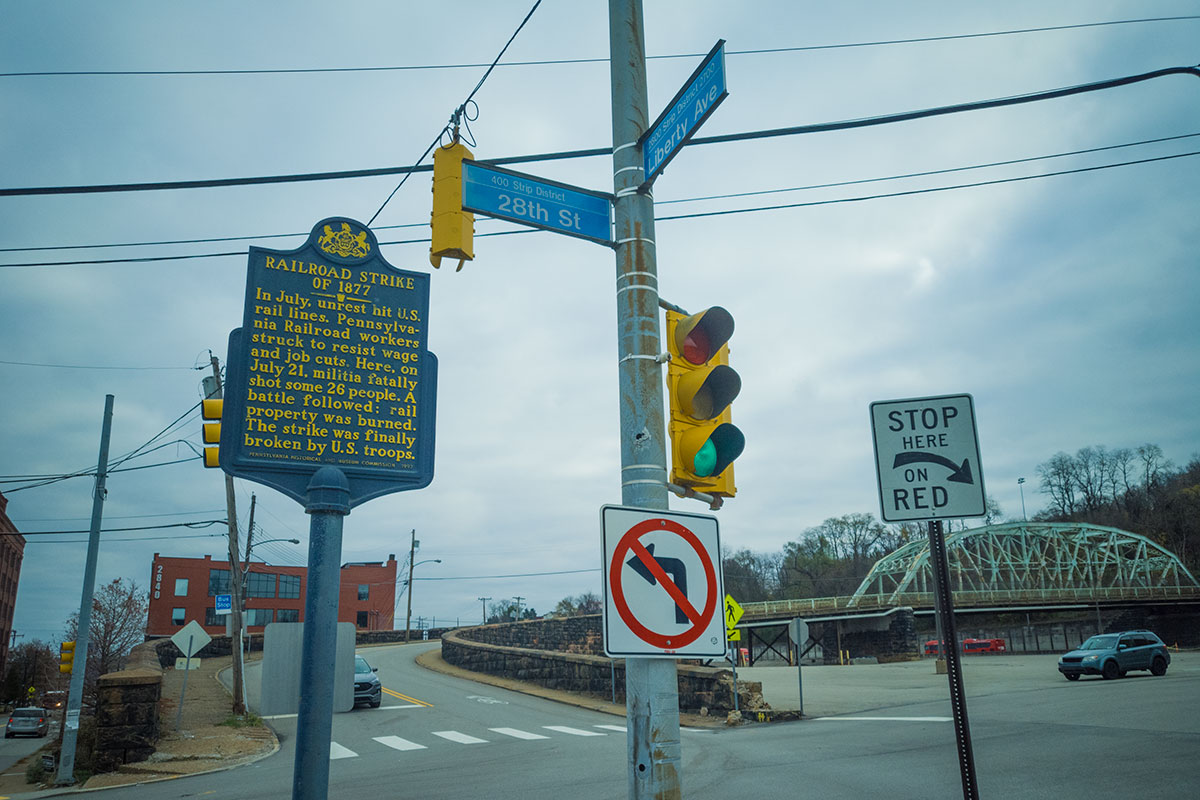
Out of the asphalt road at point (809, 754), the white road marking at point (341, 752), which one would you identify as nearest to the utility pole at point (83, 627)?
the asphalt road at point (809, 754)

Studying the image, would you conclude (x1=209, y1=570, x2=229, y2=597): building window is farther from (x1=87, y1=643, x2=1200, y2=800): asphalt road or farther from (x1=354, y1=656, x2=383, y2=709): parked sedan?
(x1=87, y1=643, x2=1200, y2=800): asphalt road

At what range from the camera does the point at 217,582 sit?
264 ft

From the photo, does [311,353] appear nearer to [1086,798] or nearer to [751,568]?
[1086,798]

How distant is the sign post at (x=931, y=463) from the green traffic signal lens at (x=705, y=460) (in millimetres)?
1536

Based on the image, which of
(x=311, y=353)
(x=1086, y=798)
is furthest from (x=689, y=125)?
(x=1086, y=798)

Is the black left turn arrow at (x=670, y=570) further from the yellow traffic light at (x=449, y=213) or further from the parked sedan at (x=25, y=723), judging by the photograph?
the parked sedan at (x=25, y=723)

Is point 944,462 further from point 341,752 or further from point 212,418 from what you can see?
point 341,752

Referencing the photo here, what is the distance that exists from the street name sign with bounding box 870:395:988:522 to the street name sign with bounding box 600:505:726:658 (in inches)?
67.6

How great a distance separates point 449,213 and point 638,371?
1646 mm

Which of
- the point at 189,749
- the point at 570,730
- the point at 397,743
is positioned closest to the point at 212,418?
the point at 397,743

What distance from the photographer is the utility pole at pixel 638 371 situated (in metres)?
4.13

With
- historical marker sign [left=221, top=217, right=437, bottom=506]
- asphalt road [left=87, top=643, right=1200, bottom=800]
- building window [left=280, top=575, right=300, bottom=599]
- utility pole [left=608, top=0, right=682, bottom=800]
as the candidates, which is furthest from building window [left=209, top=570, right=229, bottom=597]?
utility pole [left=608, top=0, right=682, bottom=800]

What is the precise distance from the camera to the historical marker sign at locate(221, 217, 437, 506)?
23.6 ft

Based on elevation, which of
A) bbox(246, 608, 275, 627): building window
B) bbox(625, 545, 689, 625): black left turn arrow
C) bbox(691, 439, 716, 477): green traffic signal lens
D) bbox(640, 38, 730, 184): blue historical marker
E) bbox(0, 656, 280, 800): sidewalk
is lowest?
bbox(0, 656, 280, 800): sidewalk
